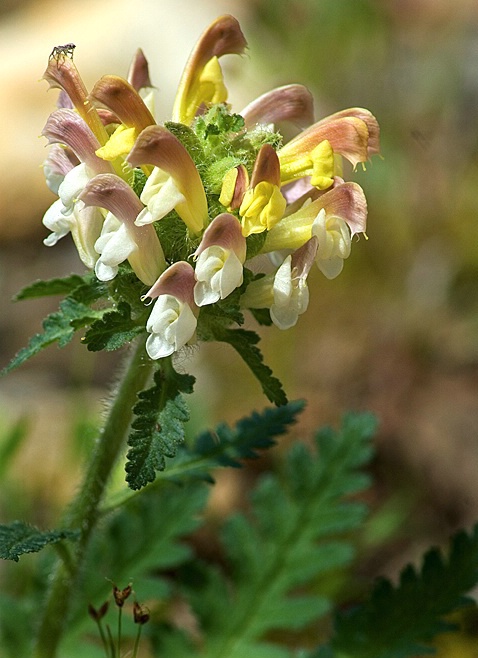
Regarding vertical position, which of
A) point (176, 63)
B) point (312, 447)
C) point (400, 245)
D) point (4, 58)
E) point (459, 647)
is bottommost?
point (459, 647)

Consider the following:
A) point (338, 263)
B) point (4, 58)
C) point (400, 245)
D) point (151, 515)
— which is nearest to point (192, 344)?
point (338, 263)

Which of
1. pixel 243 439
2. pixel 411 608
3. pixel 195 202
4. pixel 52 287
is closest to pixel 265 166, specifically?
pixel 195 202

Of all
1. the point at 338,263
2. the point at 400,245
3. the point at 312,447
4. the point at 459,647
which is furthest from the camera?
the point at 400,245

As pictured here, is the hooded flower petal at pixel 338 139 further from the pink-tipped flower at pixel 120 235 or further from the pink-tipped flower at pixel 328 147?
the pink-tipped flower at pixel 120 235

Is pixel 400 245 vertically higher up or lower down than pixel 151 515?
higher up

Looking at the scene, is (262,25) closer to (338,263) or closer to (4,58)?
(4,58)

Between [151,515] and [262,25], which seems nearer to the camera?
[151,515]

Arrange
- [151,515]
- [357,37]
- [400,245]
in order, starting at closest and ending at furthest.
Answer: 1. [151,515]
2. [400,245]
3. [357,37]
